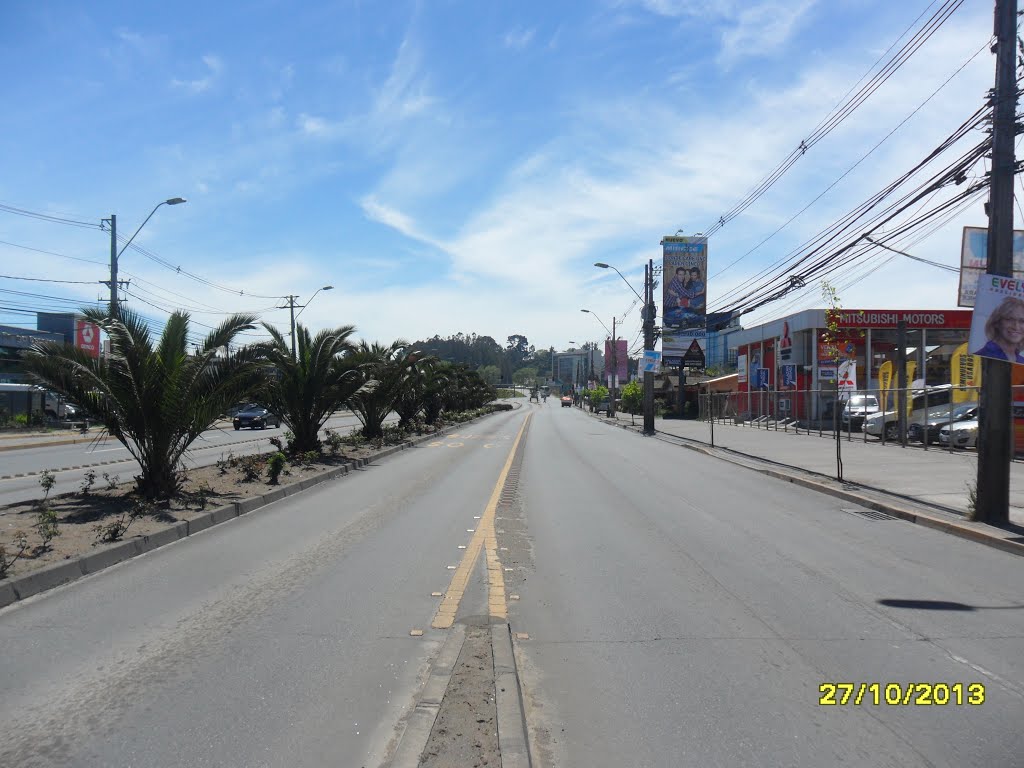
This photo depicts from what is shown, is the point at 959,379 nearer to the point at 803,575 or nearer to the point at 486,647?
the point at 803,575

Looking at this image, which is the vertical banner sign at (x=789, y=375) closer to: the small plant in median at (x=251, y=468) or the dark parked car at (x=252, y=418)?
the dark parked car at (x=252, y=418)

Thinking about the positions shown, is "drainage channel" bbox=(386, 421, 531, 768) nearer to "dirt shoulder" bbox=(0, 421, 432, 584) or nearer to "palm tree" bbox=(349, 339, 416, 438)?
"dirt shoulder" bbox=(0, 421, 432, 584)

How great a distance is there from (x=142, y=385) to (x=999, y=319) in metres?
12.4

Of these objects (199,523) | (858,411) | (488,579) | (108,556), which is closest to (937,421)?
(858,411)

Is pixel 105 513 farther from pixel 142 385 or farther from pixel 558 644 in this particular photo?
pixel 558 644

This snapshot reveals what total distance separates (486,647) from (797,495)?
1119cm

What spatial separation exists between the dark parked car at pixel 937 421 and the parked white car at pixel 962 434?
1.10ft

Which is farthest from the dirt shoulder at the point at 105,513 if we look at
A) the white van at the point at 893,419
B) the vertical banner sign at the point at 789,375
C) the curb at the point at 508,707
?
the vertical banner sign at the point at 789,375

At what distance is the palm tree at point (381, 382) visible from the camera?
2467cm

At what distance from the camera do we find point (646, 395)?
43.8m

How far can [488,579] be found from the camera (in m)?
7.75

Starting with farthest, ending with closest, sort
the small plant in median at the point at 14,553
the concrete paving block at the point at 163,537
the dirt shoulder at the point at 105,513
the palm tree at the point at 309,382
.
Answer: the palm tree at the point at 309,382, the concrete paving block at the point at 163,537, the dirt shoulder at the point at 105,513, the small plant in median at the point at 14,553

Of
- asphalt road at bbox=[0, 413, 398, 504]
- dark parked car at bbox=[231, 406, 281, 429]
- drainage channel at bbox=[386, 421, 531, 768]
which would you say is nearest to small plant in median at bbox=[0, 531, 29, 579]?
asphalt road at bbox=[0, 413, 398, 504]
